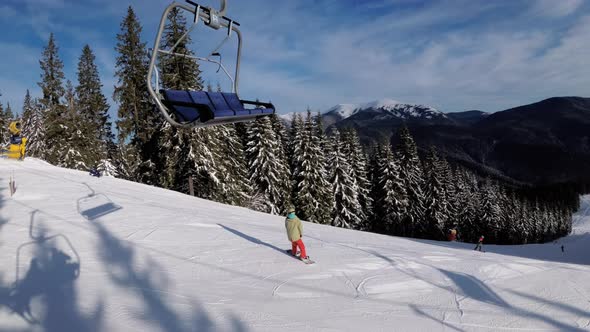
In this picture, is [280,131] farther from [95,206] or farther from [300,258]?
[300,258]

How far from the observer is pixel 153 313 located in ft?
Answer: 17.4

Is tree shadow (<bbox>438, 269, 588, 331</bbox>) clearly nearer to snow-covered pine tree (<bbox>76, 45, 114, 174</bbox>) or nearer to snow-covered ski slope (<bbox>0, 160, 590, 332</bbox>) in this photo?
snow-covered ski slope (<bbox>0, 160, 590, 332</bbox>)

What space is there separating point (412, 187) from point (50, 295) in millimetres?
40965

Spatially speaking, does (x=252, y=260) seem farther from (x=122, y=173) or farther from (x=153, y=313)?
(x=122, y=173)

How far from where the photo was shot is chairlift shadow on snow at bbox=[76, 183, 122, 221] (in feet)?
38.0

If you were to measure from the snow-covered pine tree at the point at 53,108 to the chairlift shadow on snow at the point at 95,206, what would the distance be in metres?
19.4

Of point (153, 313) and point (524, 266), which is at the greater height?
point (524, 266)

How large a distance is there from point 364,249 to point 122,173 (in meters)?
39.6

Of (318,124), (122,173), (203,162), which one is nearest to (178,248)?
(203,162)

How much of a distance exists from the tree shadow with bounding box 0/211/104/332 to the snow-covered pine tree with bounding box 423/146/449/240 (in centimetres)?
4125

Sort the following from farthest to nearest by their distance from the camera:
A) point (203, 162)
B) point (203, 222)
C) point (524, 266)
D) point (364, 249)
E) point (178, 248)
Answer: point (203, 162) → point (203, 222) → point (364, 249) → point (178, 248) → point (524, 266)

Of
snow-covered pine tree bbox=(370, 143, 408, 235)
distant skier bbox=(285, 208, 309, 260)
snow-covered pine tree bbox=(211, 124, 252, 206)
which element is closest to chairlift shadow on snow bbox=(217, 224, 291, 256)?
distant skier bbox=(285, 208, 309, 260)

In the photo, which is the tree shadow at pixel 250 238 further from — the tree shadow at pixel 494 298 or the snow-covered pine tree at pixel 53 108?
the snow-covered pine tree at pixel 53 108

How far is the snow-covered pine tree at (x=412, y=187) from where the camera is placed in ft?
136
